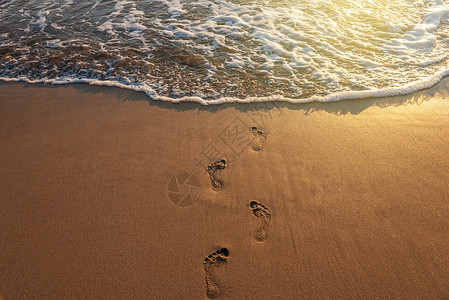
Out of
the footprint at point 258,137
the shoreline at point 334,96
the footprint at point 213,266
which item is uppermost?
the shoreline at point 334,96

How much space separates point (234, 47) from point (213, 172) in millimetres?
2794

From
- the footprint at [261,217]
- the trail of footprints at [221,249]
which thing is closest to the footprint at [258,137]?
the trail of footprints at [221,249]

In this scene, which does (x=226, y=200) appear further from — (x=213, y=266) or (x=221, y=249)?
(x=213, y=266)

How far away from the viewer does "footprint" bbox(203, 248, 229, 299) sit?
1.89 meters

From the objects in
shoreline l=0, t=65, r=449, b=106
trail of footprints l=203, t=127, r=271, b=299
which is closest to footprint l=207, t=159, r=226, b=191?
trail of footprints l=203, t=127, r=271, b=299

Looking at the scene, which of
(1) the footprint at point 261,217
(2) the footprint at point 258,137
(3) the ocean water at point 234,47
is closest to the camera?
(1) the footprint at point 261,217

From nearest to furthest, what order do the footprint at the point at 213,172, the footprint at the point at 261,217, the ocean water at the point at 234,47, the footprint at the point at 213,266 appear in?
the footprint at the point at 213,266, the footprint at the point at 261,217, the footprint at the point at 213,172, the ocean water at the point at 234,47

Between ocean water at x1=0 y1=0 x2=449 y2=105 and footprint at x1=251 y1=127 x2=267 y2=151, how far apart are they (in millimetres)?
623

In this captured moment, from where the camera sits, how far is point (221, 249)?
2.11m

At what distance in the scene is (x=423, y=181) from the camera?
8.29 feet

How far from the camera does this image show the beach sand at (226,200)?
1.96m

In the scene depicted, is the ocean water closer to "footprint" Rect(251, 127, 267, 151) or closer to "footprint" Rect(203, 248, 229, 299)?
"footprint" Rect(251, 127, 267, 151)

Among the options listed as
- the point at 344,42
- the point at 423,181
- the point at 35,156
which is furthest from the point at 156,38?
the point at 423,181

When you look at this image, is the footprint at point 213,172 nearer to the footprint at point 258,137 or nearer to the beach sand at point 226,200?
the beach sand at point 226,200
